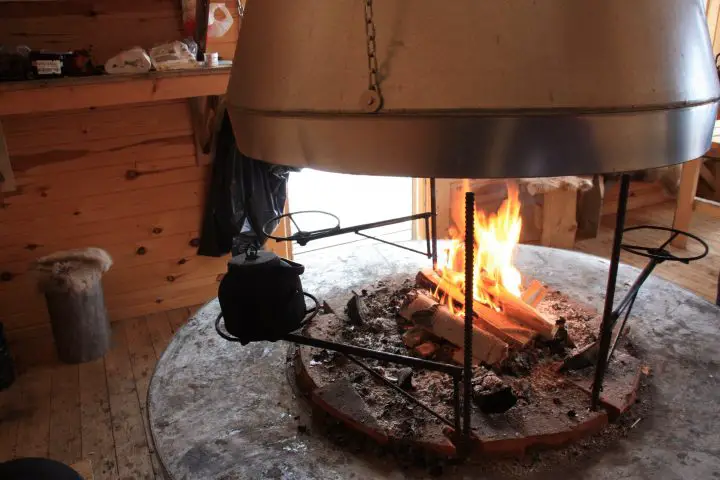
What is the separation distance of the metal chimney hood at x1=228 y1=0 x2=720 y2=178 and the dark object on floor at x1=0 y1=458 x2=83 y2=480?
95 cm

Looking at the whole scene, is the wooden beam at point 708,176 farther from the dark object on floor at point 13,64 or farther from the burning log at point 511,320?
the dark object on floor at point 13,64

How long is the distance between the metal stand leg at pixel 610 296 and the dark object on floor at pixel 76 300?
190cm

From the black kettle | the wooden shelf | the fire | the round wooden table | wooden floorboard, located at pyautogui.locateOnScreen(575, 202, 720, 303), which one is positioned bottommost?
wooden floorboard, located at pyautogui.locateOnScreen(575, 202, 720, 303)

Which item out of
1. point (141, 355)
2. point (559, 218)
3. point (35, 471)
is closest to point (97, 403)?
point (141, 355)

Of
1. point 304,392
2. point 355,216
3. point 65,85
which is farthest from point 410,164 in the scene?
point 355,216

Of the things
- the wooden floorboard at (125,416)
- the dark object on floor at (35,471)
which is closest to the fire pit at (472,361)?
the dark object on floor at (35,471)

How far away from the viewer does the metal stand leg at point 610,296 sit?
3.43ft

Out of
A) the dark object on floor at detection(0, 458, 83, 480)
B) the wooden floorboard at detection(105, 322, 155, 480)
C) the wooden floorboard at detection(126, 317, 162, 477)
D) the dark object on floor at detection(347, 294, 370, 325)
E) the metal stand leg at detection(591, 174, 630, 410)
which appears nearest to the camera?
the metal stand leg at detection(591, 174, 630, 410)

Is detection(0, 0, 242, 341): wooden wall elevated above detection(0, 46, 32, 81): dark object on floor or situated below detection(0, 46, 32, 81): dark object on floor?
below

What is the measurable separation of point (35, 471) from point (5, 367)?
1.08 meters

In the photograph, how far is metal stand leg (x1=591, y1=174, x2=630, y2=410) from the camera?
3.43 ft

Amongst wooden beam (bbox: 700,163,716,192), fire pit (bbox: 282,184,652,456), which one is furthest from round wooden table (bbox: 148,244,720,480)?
wooden beam (bbox: 700,163,716,192)

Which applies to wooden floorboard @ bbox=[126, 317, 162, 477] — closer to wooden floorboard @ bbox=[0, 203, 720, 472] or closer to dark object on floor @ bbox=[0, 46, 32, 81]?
wooden floorboard @ bbox=[0, 203, 720, 472]

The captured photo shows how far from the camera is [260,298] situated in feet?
3.59
